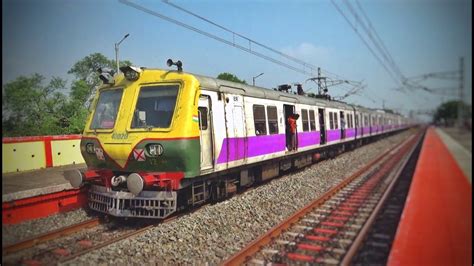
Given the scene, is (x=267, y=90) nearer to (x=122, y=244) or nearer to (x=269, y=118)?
(x=269, y=118)

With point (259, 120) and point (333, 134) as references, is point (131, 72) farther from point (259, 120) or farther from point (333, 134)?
point (333, 134)

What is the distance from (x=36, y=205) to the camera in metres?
6.87

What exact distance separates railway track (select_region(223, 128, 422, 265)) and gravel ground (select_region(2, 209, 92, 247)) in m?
2.89

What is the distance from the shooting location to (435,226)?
749 centimetres

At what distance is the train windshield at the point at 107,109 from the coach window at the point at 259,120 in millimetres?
3922

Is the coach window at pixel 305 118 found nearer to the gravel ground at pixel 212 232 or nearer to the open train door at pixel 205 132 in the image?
the gravel ground at pixel 212 232

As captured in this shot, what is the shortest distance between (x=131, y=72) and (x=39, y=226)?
11.2 feet

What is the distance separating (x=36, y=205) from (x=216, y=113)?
13.4 ft

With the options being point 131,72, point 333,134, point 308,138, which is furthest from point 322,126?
point 131,72

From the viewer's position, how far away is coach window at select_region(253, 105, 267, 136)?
9975mm

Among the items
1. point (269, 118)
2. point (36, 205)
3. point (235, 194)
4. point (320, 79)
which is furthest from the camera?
point (320, 79)

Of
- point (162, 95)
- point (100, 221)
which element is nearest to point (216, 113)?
point (162, 95)

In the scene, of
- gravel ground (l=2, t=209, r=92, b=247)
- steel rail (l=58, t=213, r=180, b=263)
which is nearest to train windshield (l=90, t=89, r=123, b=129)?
gravel ground (l=2, t=209, r=92, b=247)

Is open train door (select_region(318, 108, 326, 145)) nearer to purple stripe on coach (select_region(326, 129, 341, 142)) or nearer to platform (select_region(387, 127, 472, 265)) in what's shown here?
purple stripe on coach (select_region(326, 129, 341, 142))
